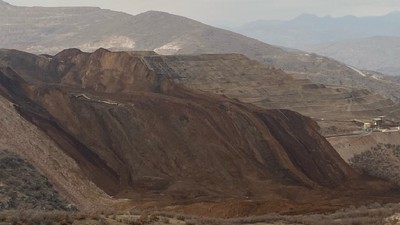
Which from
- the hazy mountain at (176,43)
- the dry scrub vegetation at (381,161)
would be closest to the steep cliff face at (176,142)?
the dry scrub vegetation at (381,161)

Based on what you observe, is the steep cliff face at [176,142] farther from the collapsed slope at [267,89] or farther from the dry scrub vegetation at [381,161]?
the collapsed slope at [267,89]

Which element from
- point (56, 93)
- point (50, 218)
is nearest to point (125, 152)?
point (56, 93)

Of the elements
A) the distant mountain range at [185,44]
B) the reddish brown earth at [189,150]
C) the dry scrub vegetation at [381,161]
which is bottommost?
the dry scrub vegetation at [381,161]

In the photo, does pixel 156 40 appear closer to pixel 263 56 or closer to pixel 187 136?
pixel 263 56

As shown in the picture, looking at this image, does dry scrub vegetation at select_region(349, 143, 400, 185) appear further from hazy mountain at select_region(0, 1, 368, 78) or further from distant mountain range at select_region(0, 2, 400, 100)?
→ hazy mountain at select_region(0, 1, 368, 78)

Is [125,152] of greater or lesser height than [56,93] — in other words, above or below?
below

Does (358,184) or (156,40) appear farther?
(156,40)

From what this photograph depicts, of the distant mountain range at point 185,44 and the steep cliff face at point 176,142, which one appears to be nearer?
the steep cliff face at point 176,142

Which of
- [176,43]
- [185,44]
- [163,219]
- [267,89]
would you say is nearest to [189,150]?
[163,219]
